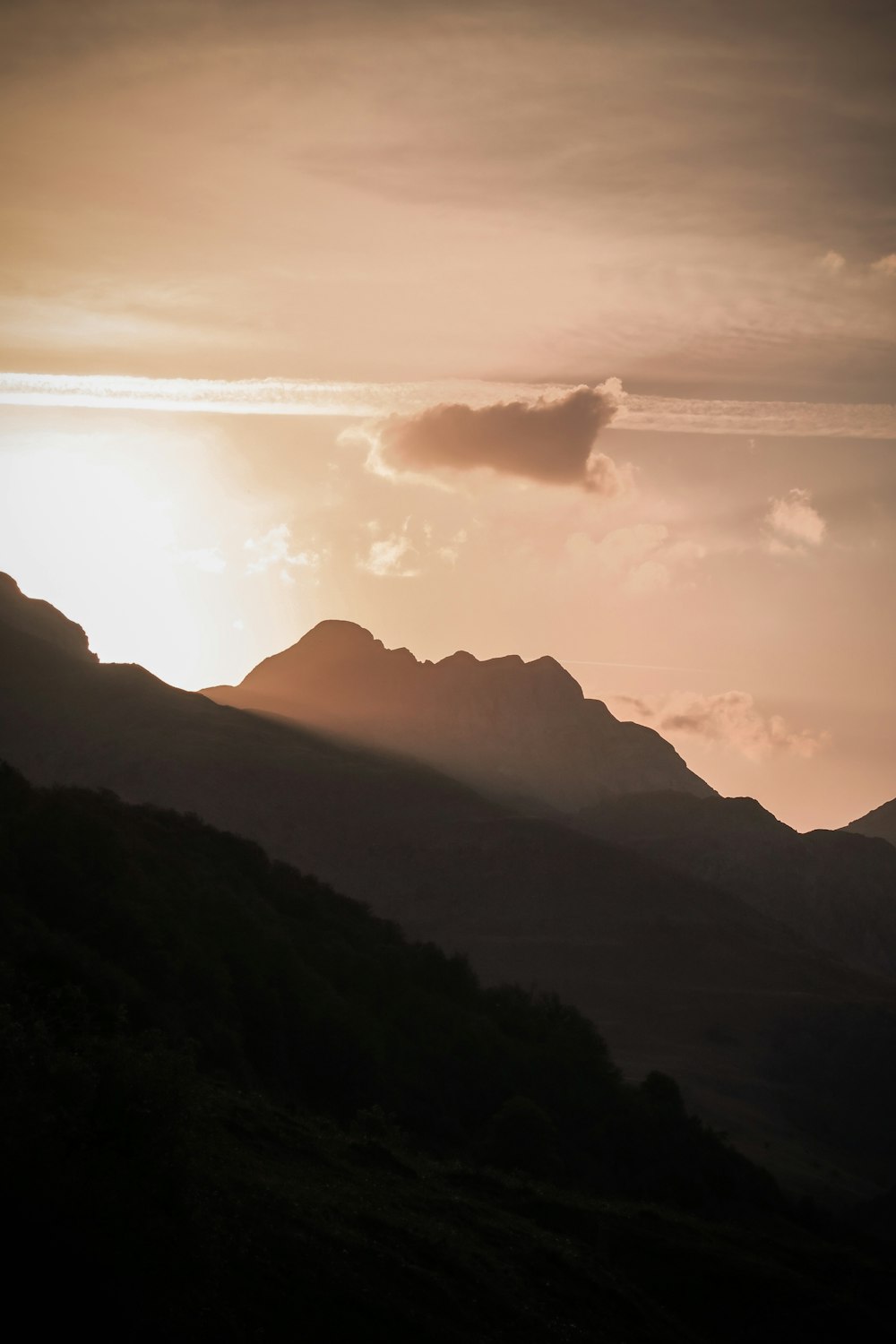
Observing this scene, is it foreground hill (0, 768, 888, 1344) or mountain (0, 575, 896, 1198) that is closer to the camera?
foreground hill (0, 768, 888, 1344)

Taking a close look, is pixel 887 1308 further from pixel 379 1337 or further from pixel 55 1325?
pixel 55 1325

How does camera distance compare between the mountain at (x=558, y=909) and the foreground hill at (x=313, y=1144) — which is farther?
the mountain at (x=558, y=909)

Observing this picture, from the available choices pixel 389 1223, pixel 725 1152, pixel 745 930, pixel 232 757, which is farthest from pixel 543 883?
pixel 389 1223

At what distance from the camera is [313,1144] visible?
131ft

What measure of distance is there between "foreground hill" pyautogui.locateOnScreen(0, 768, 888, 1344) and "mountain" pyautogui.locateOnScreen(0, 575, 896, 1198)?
3560cm

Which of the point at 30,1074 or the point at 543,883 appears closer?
the point at 30,1074

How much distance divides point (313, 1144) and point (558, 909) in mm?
130525

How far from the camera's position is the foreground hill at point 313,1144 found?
958 inches

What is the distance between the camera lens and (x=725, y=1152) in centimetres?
6831

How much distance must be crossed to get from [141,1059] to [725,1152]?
4907 cm

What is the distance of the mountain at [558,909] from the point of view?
115 metres

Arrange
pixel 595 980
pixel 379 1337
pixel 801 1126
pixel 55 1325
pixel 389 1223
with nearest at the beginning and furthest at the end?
1. pixel 55 1325
2. pixel 379 1337
3. pixel 389 1223
4. pixel 801 1126
5. pixel 595 980

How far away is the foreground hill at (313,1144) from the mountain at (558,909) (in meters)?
35.6

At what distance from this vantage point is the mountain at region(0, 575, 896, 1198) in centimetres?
11462
